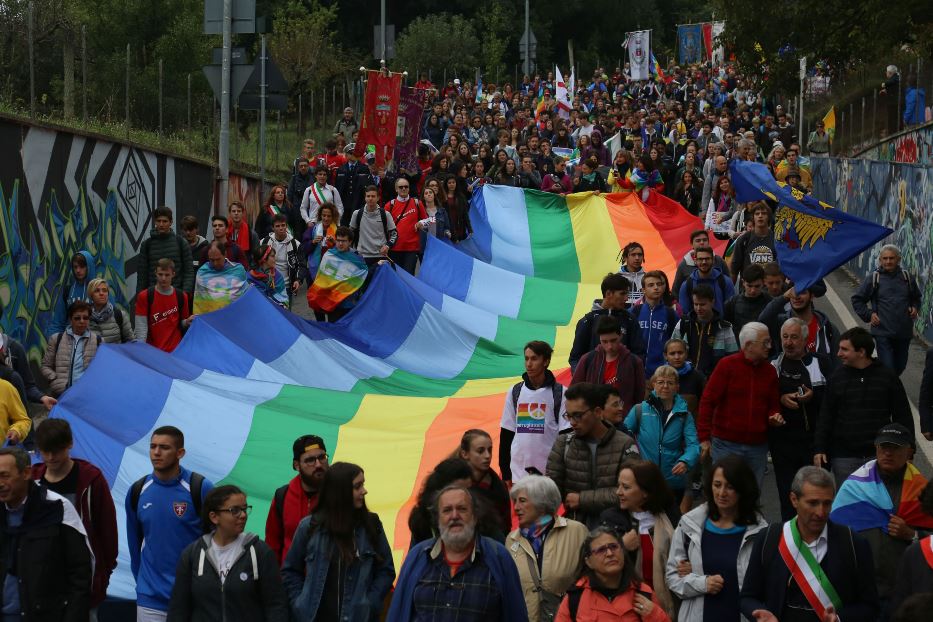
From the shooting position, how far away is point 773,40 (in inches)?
1286

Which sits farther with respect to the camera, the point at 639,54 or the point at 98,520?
the point at 639,54

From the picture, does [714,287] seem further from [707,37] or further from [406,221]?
[707,37]

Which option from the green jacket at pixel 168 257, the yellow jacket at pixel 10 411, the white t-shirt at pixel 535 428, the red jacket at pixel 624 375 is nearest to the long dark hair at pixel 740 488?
the white t-shirt at pixel 535 428

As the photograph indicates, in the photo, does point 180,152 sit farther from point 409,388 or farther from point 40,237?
point 409,388

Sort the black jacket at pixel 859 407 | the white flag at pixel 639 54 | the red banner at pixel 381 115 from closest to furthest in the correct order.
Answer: the black jacket at pixel 859 407, the red banner at pixel 381 115, the white flag at pixel 639 54

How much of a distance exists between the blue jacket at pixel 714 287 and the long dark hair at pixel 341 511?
20.2 feet

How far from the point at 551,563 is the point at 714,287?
615 cm

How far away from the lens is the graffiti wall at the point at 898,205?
1919 centimetres

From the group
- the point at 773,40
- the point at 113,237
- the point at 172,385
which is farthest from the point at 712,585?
the point at 773,40

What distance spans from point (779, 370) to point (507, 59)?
6162 cm

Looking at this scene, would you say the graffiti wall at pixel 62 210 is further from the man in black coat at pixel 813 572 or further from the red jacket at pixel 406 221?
the man in black coat at pixel 813 572

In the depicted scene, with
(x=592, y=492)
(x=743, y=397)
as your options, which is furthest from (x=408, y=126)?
(x=592, y=492)

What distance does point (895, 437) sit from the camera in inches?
321

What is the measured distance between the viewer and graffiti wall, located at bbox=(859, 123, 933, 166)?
1073 inches
